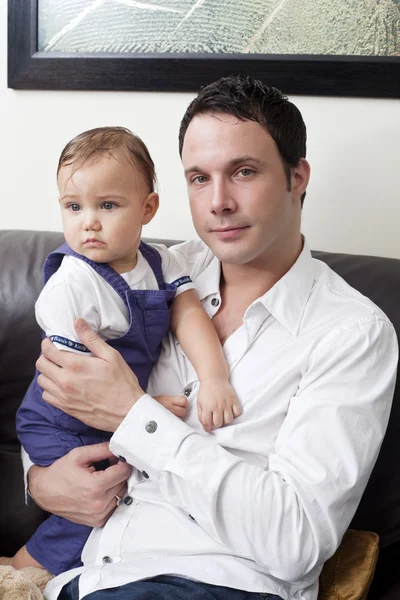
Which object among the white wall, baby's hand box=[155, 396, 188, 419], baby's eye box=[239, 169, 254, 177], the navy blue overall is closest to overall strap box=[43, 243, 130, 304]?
the navy blue overall

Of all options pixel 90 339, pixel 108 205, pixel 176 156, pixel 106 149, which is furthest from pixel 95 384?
pixel 176 156

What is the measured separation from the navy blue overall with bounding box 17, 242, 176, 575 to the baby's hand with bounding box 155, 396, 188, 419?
0.11 m

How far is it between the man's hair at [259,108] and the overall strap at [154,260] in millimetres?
332

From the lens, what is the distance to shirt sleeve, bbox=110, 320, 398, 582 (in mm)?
1252

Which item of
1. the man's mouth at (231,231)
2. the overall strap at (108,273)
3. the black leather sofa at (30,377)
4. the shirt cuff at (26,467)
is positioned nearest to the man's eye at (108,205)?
the overall strap at (108,273)

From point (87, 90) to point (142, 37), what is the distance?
0.79 ft

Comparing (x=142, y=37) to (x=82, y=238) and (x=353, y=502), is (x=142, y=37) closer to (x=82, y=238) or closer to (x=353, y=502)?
(x=82, y=238)

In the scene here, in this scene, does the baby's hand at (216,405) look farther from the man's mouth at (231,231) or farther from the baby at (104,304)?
the man's mouth at (231,231)

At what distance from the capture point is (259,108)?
4.93 feet

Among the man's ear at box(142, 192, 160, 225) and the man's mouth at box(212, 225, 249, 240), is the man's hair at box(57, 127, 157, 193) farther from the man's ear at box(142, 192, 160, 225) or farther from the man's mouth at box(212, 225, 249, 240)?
the man's mouth at box(212, 225, 249, 240)

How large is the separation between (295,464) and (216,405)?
0.69 feet

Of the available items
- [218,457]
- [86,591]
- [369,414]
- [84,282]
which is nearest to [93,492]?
[86,591]

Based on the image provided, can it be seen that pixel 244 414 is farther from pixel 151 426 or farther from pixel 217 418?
pixel 151 426

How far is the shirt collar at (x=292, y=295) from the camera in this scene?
148 centimetres
